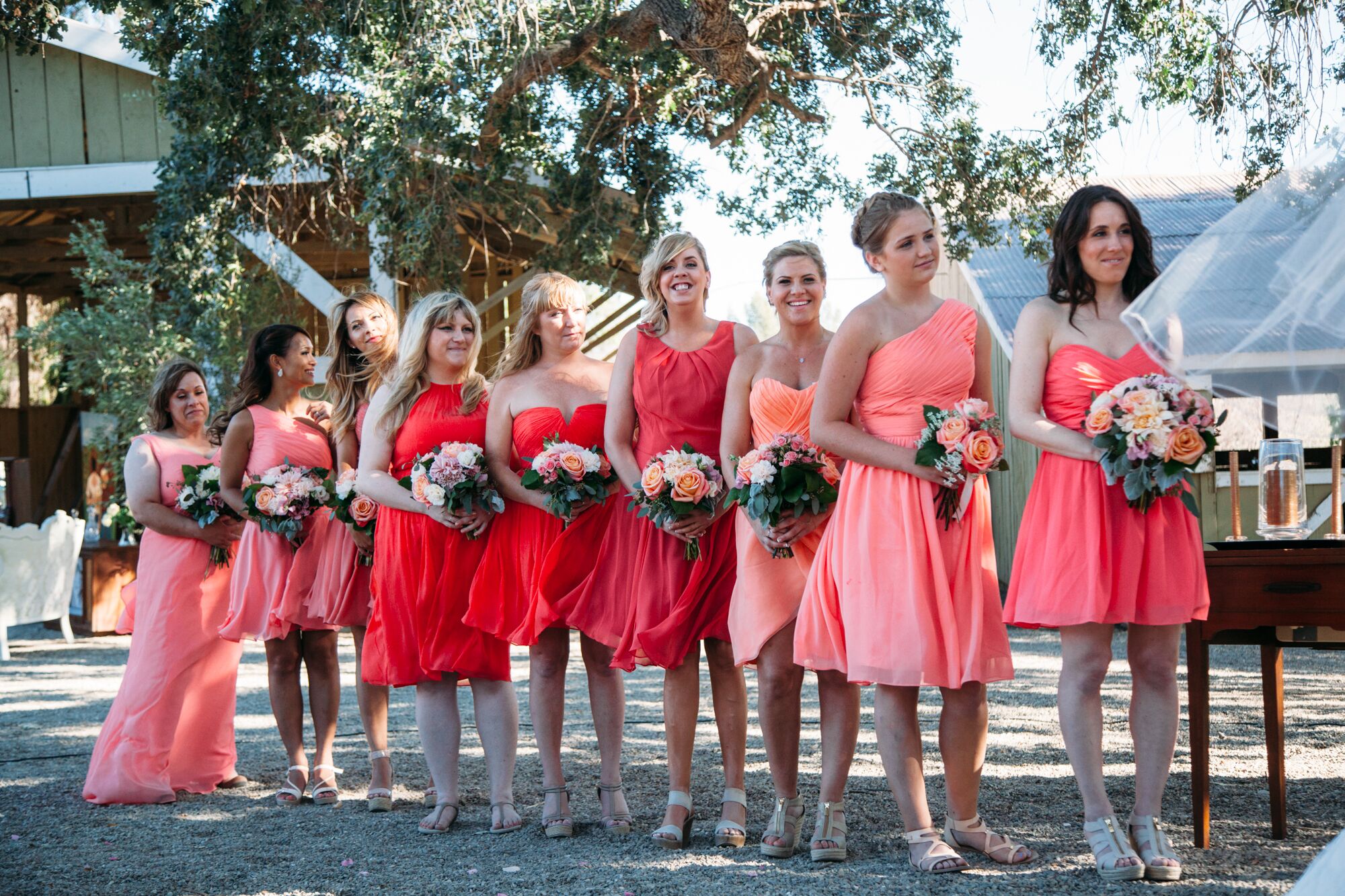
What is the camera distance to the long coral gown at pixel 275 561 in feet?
19.8

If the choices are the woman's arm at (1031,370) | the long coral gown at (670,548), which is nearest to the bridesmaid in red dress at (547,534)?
the long coral gown at (670,548)

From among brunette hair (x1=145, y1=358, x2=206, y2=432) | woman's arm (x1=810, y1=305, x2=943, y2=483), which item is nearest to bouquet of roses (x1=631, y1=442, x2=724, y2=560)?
woman's arm (x1=810, y1=305, x2=943, y2=483)

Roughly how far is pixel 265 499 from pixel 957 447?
11.3ft

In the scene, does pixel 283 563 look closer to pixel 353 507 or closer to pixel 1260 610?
pixel 353 507

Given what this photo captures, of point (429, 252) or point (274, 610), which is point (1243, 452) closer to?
point (429, 252)

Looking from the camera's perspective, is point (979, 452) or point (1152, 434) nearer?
point (1152, 434)

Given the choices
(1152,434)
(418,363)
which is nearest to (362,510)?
(418,363)

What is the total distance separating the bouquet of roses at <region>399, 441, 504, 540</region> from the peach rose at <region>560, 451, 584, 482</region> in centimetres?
43

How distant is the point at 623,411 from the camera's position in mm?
5145

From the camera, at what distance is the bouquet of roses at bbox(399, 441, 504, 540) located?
520 cm

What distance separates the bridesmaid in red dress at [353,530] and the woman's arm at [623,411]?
1462mm

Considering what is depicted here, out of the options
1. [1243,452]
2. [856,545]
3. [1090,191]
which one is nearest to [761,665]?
[856,545]

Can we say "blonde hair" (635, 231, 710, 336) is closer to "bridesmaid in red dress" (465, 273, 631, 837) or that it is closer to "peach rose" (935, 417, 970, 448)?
"bridesmaid in red dress" (465, 273, 631, 837)

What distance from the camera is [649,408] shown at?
5059 mm
